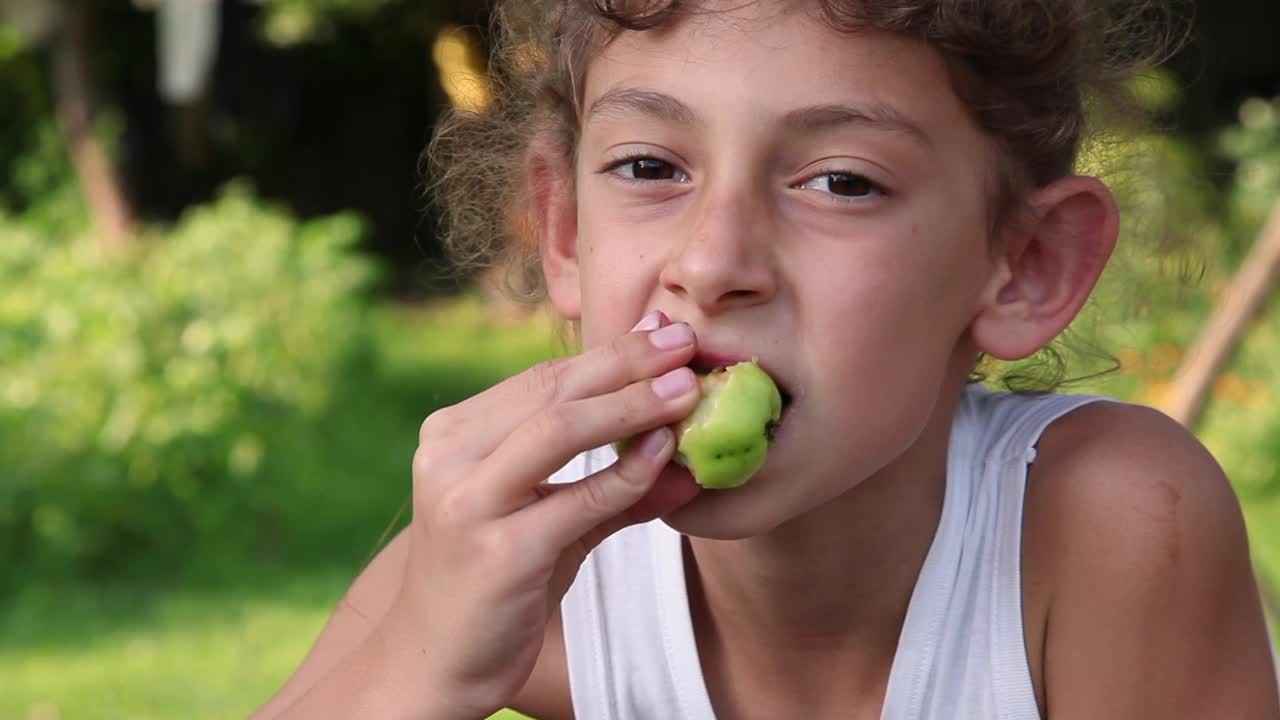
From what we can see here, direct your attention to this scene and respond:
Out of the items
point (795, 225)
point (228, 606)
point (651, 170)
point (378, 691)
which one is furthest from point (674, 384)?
point (228, 606)

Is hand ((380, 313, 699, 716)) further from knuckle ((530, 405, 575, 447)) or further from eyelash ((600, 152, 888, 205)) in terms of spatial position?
eyelash ((600, 152, 888, 205))

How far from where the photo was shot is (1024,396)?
2572 millimetres

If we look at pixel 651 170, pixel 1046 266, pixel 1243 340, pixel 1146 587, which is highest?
pixel 1243 340

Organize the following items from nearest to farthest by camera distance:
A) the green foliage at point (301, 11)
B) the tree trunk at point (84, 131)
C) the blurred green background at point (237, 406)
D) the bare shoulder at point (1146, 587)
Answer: the bare shoulder at point (1146, 587)
the blurred green background at point (237, 406)
the green foliage at point (301, 11)
the tree trunk at point (84, 131)

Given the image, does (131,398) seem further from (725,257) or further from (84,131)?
(84,131)

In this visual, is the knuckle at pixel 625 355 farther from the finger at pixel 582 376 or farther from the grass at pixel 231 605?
the grass at pixel 231 605

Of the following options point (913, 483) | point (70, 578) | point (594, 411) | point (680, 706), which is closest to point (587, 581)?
point (680, 706)

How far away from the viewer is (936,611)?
91.1 inches

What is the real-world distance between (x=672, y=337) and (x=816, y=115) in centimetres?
34

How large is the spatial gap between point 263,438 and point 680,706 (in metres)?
3.84

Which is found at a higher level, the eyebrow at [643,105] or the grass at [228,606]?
the grass at [228,606]

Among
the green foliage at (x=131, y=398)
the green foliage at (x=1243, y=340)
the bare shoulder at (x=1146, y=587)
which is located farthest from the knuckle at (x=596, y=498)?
the green foliage at (x=131, y=398)

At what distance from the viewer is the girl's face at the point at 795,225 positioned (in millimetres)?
1858

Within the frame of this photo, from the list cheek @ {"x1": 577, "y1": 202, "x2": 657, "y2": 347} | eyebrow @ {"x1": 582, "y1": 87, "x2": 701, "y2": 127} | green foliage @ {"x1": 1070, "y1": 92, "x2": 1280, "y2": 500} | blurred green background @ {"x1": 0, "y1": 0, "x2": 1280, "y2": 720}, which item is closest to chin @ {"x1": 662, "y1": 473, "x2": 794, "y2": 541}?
cheek @ {"x1": 577, "y1": 202, "x2": 657, "y2": 347}
